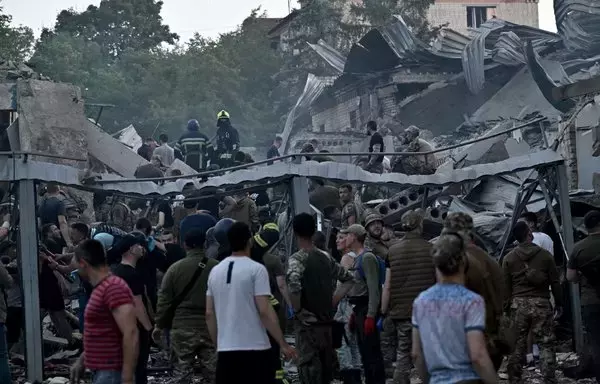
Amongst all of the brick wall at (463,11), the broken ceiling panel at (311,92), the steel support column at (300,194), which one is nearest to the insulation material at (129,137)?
the broken ceiling panel at (311,92)

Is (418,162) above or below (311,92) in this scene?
below

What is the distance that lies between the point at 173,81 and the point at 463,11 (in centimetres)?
2265

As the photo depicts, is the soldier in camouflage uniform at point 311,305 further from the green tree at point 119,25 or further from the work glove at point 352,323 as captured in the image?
the green tree at point 119,25

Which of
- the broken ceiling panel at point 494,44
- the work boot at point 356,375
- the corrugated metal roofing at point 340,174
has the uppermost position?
the broken ceiling panel at point 494,44

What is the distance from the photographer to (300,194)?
575 inches

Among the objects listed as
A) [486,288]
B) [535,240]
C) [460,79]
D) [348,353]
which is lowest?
[348,353]

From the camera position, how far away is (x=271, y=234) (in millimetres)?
12258

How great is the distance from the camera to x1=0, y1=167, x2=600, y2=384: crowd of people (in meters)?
7.20

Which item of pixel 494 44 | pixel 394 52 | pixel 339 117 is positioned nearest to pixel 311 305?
pixel 394 52

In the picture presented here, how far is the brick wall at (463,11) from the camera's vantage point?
6825 cm

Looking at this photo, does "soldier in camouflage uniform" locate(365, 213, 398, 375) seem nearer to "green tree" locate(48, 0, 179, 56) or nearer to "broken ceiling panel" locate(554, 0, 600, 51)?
"broken ceiling panel" locate(554, 0, 600, 51)

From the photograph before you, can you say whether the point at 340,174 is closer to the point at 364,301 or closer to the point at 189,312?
the point at 364,301

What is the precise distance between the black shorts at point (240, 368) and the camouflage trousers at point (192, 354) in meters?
1.69

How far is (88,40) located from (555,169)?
44305mm
